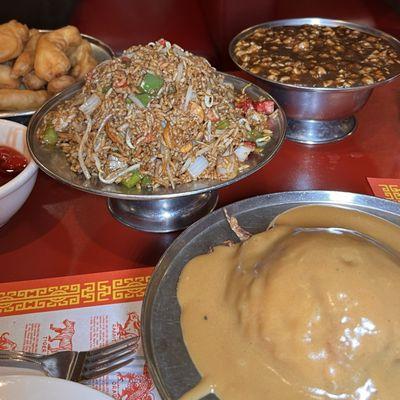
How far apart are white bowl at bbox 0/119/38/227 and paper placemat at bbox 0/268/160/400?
0.25 m

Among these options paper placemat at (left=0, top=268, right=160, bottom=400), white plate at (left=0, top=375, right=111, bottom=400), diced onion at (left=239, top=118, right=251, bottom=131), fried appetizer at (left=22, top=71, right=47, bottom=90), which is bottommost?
paper placemat at (left=0, top=268, right=160, bottom=400)

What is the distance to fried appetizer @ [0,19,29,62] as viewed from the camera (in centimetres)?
230

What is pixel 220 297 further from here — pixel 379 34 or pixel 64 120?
pixel 379 34

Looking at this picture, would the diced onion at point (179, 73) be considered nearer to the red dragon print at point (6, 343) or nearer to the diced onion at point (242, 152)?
the diced onion at point (242, 152)

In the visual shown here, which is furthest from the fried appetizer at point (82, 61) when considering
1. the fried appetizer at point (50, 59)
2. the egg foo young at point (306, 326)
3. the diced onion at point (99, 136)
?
the egg foo young at point (306, 326)

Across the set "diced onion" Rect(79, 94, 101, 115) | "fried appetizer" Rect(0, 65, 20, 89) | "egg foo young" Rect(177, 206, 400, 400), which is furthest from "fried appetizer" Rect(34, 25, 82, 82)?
"egg foo young" Rect(177, 206, 400, 400)

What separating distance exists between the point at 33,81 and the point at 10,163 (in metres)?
0.73

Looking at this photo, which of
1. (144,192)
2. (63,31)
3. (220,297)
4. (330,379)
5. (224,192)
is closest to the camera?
(330,379)

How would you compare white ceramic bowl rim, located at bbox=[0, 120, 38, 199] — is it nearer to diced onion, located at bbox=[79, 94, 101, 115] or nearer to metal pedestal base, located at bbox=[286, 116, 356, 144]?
diced onion, located at bbox=[79, 94, 101, 115]

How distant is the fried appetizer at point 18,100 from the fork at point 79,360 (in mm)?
1265

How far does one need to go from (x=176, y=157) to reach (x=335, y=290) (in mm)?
775

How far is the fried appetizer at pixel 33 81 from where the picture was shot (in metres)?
2.31

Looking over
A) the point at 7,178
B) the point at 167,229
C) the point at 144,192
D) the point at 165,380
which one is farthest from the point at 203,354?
the point at 7,178

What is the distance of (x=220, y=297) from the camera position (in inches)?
44.4
